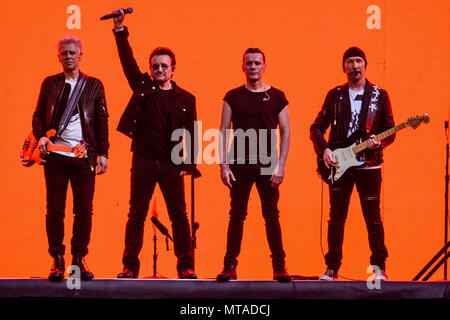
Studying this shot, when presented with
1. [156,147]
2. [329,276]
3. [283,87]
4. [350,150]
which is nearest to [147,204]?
[156,147]

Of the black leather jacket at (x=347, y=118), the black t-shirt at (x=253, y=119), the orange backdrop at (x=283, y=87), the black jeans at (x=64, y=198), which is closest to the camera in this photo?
the black jeans at (x=64, y=198)

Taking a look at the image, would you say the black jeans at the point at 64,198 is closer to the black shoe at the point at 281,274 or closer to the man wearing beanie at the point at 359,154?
the black shoe at the point at 281,274

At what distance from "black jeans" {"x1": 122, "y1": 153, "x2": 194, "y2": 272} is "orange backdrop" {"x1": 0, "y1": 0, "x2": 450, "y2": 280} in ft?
4.62

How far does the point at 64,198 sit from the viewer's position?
522 centimetres

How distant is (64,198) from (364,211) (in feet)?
8.02

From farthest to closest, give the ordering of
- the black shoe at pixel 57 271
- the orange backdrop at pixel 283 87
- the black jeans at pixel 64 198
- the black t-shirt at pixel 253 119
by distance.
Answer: the orange backdrop at pixel 283 87 → the black t-shirt at pixel 253 119 → the black jeans at pixel 64 198 → the black shoe at pixel 57 271

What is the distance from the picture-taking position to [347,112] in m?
5.44

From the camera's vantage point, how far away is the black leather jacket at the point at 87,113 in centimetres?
522

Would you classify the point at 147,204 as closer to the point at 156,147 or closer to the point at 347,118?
the point at 156,147

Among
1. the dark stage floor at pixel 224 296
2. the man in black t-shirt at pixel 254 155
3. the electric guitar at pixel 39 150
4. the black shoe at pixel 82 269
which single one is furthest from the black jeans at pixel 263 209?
the electric guitar at pixel 39 150

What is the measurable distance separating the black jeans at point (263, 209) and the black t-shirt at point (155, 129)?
611 millimetres

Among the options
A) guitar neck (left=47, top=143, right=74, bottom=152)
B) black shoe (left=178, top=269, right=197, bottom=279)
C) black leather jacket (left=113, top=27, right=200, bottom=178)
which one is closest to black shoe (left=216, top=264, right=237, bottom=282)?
black shoe (left=178, top=269, right=197, bottom=279)

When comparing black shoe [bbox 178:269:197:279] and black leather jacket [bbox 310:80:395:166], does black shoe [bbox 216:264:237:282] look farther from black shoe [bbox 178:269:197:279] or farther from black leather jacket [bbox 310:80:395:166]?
black leather jacket [bbox 310:80:395:166]

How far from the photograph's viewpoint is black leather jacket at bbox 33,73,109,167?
5223 mm
